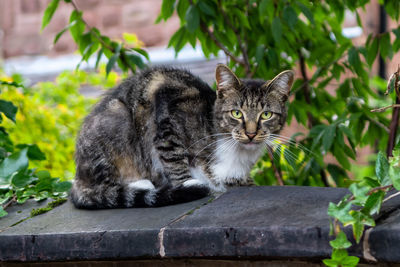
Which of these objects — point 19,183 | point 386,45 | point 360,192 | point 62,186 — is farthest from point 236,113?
point 360,192

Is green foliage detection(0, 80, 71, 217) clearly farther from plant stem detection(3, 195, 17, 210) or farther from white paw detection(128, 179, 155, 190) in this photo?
white paw detection(128, 179, 155, 190)

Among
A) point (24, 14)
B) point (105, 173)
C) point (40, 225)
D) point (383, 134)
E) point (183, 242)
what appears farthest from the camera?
point (24, 14)

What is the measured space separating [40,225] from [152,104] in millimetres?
894

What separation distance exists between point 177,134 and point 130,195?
18.3 inches

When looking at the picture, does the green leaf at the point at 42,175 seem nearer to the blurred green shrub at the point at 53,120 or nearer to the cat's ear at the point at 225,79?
the blurred green shrub at the point at 53,120

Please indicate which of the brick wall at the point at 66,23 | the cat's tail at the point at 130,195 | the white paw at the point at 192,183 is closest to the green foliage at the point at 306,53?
the white paw at the point at 192,183

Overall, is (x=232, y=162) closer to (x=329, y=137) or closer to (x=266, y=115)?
(x=266, y=115)

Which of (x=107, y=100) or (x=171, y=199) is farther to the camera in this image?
(x=107, y=100)

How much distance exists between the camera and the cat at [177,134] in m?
2.84

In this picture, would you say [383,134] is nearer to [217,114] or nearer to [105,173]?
[217,114]

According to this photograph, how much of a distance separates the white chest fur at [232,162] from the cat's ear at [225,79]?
0.32m

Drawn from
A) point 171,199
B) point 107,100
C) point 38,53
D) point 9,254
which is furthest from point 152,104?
point 38,53

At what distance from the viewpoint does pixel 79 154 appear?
9.61ft

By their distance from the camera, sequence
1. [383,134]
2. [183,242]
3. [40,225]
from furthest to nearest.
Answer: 1. [383,134]
2. [40,225]
3. [183,242]
